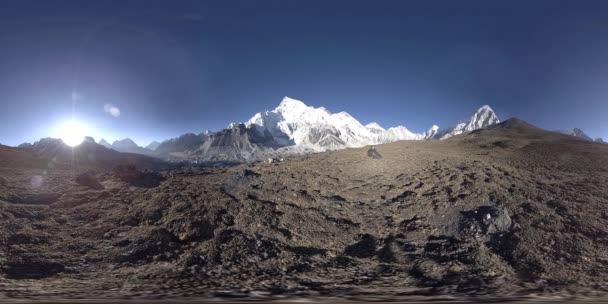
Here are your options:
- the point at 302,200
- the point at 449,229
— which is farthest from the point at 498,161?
the point at 302,200

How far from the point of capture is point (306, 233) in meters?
14.2

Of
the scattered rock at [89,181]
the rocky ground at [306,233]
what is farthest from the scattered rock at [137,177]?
the scattered rock at [89,181]

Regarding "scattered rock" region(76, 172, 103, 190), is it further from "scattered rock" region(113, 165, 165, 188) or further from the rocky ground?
"scattered rock" region(113, 165, 165, 188)

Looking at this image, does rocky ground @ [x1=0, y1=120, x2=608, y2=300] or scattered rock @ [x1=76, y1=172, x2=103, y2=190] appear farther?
scattered rock @ [x1=76, y1=172, x2=103, y2=190]

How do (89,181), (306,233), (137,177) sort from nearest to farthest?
(306,233)
(89,181)
(137,177)

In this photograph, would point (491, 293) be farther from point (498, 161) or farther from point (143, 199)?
point (498, 161)

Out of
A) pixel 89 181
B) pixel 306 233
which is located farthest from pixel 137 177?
pixel 306 233

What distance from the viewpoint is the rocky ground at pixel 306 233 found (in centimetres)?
959

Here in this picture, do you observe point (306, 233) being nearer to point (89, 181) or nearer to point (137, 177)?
point (137, 177)

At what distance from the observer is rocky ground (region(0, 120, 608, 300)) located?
31.5 ft

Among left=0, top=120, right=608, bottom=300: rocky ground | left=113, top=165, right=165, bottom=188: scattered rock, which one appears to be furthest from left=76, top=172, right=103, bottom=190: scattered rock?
left=113, top=165, right=165, bottom=188: scattered rock

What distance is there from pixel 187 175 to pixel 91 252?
10.7m

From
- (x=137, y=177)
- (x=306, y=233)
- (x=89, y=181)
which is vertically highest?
(x=137, y=177)

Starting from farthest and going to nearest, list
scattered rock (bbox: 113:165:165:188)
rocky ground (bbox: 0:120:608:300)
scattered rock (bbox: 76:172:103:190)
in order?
scattered rock (bbox: 113:165:165:188) < scattered rock (bbox: 76:172:103:190) < rocky ground (bbox: 0:120:608:300)
